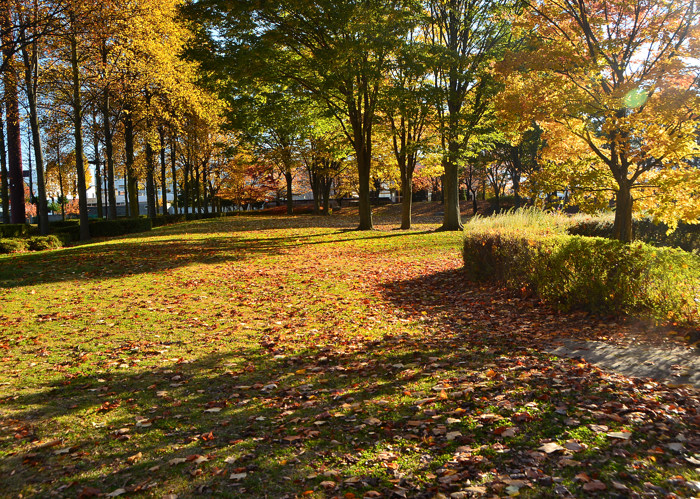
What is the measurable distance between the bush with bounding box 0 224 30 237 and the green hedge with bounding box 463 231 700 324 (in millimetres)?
18682

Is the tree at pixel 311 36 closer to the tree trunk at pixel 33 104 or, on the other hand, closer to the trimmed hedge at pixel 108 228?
the tree trunk at pixel 33 104

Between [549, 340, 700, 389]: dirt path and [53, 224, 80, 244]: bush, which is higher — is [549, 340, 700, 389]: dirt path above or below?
below

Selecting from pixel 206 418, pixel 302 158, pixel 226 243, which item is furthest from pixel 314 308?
pixel 302 158

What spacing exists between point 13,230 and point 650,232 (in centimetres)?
2333

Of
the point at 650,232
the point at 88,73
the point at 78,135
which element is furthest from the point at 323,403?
the point at 88,73

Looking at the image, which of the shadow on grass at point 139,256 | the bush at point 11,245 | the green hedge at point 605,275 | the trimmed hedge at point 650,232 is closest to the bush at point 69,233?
the bush at point 11,245

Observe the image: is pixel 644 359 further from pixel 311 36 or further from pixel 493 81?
pixel 311 36

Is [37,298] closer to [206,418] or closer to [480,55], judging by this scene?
[206,418]

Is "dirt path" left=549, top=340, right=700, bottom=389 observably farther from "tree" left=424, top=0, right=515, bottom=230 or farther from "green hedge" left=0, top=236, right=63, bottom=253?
"green hedge" left=0, top=236, right=63, bottom=253

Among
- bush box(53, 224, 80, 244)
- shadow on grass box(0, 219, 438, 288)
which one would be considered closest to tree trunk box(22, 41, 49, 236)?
bush box(53, 224, 80, 244)

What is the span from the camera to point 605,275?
7066mm

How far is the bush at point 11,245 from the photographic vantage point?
50.4 feet

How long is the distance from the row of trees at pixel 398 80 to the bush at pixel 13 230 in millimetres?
1811

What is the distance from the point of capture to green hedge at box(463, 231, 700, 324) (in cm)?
620
